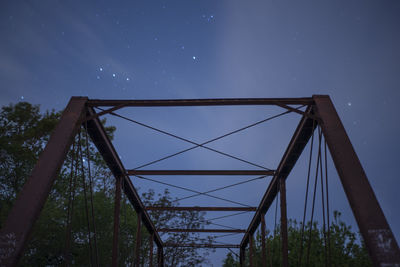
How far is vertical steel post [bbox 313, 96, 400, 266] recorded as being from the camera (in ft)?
18.5

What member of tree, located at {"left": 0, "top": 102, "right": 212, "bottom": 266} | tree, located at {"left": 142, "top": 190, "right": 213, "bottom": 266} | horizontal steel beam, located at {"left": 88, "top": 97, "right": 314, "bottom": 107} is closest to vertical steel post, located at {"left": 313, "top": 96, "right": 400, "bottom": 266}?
horizontal steel beam, located at {"left": 88, "top": 97, "right": 314, "bottom": 107}

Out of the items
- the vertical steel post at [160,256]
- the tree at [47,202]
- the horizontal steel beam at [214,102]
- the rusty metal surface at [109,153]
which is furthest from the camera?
the vertical steel post at [160,256]

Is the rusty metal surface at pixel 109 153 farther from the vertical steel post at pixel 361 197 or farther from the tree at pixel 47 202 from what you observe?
the vertical steel post at pixel 361 197

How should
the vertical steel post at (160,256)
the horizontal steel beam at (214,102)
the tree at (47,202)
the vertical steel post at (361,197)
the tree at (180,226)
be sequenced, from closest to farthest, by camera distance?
the vertical steel post at (361,197) → the horizontal steel beam at (214,102) → the tree at (47,202) → the vertical steel post at (160,256) → the tree at (180,226)

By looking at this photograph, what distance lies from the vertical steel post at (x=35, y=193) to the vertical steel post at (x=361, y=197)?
577cm

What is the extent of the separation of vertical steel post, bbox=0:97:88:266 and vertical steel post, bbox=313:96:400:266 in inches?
227

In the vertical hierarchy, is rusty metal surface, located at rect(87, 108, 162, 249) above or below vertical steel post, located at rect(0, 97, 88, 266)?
above

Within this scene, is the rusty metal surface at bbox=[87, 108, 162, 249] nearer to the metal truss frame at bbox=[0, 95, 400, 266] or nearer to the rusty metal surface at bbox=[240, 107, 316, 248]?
the metal truss frame at bbox=[0, 95, 400, 266]

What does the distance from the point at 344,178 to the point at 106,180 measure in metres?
26.9

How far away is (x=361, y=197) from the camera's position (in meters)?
6.45

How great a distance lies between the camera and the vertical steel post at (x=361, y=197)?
5641 millimetres

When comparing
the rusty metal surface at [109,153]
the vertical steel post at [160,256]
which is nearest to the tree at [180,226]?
the vertical steel post at [160,256]

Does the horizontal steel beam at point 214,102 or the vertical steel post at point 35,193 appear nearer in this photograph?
the vertical steel post at point 35,193

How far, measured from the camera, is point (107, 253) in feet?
85.3
